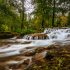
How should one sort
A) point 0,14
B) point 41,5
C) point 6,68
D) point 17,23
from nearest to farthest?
point 6,68 → point 0,14 → point 41,5 → point 17,23

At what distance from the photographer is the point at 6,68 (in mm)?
6195

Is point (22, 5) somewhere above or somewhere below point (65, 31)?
above

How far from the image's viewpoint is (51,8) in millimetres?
30766

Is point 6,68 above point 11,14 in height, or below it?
below

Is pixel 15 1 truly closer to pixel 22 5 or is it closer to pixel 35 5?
pixel 22 5

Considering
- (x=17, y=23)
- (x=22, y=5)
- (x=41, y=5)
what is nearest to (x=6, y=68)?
(x=22, y=5)

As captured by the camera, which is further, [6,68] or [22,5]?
[22,5]

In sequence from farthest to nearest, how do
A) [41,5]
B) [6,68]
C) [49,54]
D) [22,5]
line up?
[41,5], [22,5], [49,54], [6,68]

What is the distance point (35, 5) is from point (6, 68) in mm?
28455

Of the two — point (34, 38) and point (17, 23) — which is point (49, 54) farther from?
point (17, 23)

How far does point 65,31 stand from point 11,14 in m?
9.85

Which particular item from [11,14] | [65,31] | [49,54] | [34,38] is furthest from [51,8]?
[49,54]

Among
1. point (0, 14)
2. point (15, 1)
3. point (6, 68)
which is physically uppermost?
point (15, 1)

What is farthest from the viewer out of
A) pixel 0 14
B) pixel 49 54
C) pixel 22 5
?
pixel 22 5
